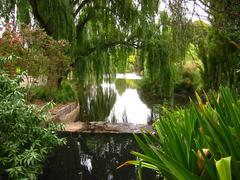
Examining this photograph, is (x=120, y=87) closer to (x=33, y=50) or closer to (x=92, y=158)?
(x=33, y=50)

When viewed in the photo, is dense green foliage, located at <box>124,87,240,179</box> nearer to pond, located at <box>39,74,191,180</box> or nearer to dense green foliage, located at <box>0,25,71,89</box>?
pond, located at <box>39,74,191,180</box>

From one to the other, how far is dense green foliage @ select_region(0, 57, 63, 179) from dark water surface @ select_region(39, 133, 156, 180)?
1.31m

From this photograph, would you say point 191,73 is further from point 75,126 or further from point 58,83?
point 75,126

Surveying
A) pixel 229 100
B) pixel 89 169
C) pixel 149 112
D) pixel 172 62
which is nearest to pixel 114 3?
pixel 172 62

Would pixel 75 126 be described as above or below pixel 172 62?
below

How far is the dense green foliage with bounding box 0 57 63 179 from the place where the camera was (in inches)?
154

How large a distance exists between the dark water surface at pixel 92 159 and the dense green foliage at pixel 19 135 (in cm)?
131

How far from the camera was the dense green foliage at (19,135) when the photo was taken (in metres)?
3.91

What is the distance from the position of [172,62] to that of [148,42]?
1.12 meters

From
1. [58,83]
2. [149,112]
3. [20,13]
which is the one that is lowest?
[149,112]

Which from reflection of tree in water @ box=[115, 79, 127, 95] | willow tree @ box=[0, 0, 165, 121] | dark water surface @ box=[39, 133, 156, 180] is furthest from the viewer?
reflection of tree in water @ box=[115, 79, 127, 95]

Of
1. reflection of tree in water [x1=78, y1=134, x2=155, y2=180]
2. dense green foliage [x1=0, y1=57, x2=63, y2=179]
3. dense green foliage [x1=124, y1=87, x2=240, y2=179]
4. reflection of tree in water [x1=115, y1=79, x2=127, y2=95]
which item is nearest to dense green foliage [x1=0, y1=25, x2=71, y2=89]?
reflection of tree in water [x1=78, y1=134, x2=155, y2=180]

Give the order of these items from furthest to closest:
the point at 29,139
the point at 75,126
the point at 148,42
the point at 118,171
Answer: the point at 148,42 < the point at 75,126 < the point at 118,171 < the point at 29,139

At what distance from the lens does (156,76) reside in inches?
536
